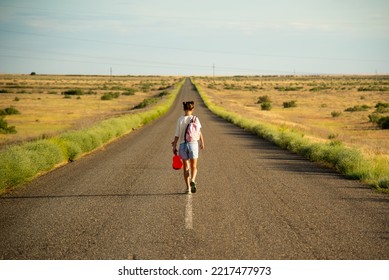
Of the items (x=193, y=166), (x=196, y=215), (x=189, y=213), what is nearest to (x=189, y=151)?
(x=193, y=166)

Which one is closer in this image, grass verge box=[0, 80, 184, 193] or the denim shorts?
the denim shorts

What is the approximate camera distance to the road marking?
6.48 metres

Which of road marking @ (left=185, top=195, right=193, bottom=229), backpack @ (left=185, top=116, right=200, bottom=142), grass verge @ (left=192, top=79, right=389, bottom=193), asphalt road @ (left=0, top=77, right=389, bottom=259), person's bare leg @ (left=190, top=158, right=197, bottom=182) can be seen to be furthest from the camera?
grass verge @ (left=192, top=79, right=389, bottom=193)

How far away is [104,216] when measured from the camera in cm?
698

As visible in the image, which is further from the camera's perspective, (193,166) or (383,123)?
(383,123)

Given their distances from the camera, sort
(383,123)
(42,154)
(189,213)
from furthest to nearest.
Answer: (383,123), (42,154), (189,213)

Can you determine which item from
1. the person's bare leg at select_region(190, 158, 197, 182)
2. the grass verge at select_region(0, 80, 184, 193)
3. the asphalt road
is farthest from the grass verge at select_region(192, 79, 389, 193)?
the grass verge at select_region(0, 80, 184, 193)

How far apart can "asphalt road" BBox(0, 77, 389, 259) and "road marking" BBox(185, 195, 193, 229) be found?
0.02 metres

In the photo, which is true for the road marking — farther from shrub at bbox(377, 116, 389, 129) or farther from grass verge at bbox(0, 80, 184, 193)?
shrub at bbox(377, 116, 389, 129)

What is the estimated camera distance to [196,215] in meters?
6.99

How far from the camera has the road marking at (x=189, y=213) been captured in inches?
255

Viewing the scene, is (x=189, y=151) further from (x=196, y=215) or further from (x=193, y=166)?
(x=196, y=215)

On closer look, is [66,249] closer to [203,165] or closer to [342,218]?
[342,218]

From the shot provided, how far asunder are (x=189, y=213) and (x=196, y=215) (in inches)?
6.8
